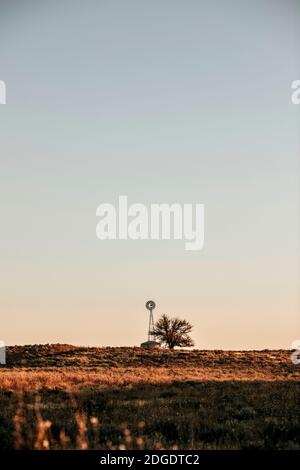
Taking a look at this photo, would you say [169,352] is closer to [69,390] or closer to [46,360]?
[46,360]

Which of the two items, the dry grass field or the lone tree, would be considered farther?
the lone tree

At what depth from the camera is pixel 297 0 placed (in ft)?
142

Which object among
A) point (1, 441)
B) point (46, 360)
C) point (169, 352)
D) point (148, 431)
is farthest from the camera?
point (169, 352)

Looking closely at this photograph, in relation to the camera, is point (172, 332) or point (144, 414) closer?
point (144, 414)

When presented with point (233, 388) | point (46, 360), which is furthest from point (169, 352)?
point (233, 388)

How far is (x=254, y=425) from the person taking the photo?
1189 centimetres

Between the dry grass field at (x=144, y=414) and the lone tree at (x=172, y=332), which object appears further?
the lone tree at (x=172, y=332)

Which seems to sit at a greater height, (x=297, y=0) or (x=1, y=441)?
(x=297, y=0)
